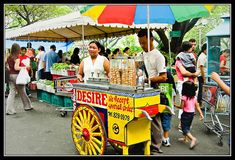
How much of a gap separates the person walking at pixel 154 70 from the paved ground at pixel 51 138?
0.78 feet

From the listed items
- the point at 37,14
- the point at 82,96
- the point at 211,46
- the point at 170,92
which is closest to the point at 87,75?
the point at 82,96

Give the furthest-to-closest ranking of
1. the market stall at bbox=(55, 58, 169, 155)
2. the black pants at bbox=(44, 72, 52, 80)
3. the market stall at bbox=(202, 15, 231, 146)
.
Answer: the black pants at bbox=(44, 72, 52, 80) → the market stall at bbox=(202, 15, 231, 146) → the market stall at bbox=(55, 58, 169, 155)

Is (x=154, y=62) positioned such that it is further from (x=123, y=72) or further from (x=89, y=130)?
(x=89, y=130)

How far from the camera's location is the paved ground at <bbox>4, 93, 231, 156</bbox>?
172 inches

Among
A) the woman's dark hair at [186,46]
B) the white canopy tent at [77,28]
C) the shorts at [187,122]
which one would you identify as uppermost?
the white canopy tent at [77,28]

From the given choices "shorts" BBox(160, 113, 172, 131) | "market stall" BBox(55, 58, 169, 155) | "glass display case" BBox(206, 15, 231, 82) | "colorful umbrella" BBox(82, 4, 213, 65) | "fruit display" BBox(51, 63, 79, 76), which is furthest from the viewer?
"fruit display" BBox(51, 63, 79, 76)

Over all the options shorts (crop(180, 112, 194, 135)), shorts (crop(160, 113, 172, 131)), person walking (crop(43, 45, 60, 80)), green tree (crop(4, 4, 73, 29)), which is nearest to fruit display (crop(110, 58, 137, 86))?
shorts (crop(160, 113, 172, 131))

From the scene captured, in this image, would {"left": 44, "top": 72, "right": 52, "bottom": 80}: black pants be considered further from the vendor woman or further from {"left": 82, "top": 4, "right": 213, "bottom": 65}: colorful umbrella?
{"left": 82, "top": 4, "right": 213, "bottom": 65}: colorful umbrella

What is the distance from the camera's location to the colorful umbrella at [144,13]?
400cm

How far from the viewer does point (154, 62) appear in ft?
13.5

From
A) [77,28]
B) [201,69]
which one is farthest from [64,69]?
[201,69]

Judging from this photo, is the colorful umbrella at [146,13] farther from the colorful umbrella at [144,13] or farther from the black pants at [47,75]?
the black pants at [47,75]

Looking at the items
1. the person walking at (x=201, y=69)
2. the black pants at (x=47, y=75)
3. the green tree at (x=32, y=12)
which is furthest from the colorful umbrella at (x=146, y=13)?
the green tree at (x=32, y=12)

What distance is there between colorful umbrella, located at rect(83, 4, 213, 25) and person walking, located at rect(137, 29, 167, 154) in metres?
0.25
